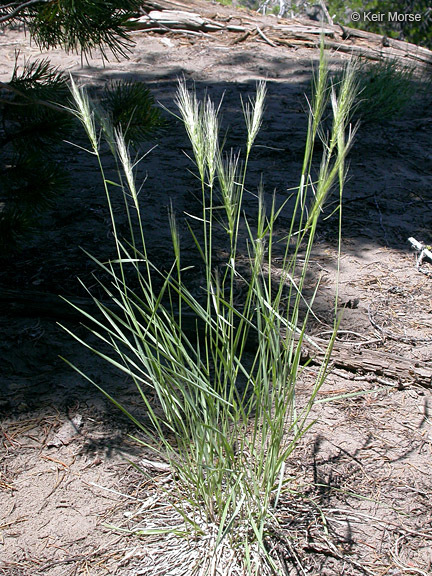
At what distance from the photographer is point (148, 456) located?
75.2 inches

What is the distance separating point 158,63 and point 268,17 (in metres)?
1.94

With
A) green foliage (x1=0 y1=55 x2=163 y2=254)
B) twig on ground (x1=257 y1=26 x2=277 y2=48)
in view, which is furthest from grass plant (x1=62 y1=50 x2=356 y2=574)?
twig on ground (x1=257 y1=26 x2=277 y2=48)

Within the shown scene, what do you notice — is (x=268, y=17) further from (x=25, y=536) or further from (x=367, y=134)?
(x=25, y=536)

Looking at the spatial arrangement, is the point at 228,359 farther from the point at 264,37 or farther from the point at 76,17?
the point at 264,37

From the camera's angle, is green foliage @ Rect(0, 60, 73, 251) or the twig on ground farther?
the twig on ground

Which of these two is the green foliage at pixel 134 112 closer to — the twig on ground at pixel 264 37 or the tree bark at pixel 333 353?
the tree bark at pixel 333 353

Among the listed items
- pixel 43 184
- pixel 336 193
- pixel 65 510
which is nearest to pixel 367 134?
pixel 336 193

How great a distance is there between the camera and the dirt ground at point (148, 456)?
1.60 metres

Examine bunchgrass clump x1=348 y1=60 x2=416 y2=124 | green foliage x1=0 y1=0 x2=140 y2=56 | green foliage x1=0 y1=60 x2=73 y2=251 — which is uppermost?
green foliage x1=0 y1=0 x2=140 y2=56

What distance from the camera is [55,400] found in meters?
2.12

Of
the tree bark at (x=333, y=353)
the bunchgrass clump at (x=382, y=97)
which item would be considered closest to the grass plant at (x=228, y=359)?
the tree bark at (x=333, y=353)

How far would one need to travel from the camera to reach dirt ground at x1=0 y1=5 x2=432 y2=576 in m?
1.60

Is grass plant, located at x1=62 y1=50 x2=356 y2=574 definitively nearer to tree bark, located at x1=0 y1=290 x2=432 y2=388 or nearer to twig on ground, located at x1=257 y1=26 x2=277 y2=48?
tree bark, located at x1=0 y1=290 x2=432 y2=388

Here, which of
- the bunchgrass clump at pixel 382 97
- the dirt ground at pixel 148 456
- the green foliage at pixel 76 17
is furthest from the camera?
the bunchgrass clump at pixel 382 97
